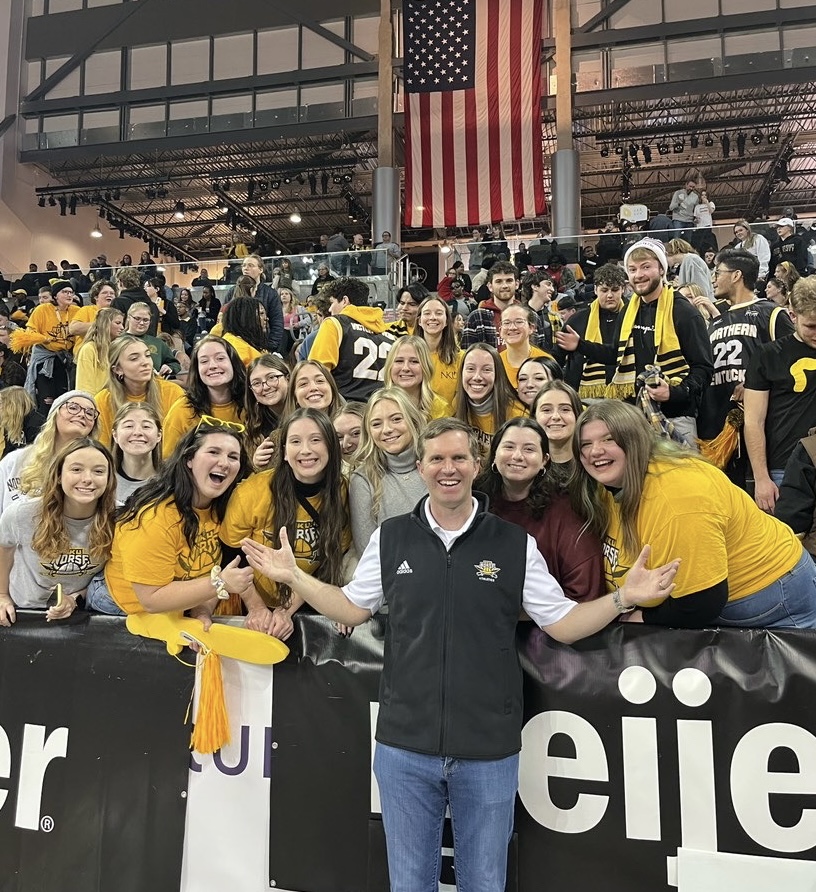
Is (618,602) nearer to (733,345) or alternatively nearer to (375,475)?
(375,475)

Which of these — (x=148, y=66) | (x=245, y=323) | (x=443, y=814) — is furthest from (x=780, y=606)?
(x=148, y=66)

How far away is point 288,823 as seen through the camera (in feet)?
8.65

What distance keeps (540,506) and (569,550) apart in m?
0.22

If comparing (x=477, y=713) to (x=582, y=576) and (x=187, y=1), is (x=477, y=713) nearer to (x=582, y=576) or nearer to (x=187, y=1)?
(x=582, y=576)

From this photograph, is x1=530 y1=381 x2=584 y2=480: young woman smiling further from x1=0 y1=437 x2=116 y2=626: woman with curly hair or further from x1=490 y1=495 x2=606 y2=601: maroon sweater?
x1=0 y1=437 x2=116 y2=626: woman with curly hair

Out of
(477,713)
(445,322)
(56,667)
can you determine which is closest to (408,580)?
(477,713)

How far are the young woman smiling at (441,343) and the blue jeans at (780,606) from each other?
99.1 inches

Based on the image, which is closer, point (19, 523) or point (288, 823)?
point (288, 823)

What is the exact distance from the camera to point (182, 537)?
282 cm

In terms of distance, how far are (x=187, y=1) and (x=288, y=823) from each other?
77.1ft

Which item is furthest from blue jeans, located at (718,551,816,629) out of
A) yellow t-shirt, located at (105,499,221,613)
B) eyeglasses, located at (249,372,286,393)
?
eyeglasses, located at (249,372,286,393)

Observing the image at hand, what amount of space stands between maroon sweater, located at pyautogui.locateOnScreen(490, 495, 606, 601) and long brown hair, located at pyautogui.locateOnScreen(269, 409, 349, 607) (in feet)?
2.47

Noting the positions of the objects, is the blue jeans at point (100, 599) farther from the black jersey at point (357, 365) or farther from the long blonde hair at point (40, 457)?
the black jersey at point (357, 365)

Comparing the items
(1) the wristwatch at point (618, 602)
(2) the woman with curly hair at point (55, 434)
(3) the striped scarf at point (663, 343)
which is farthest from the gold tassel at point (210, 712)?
(3) the striped scarf at point (663, 343)
